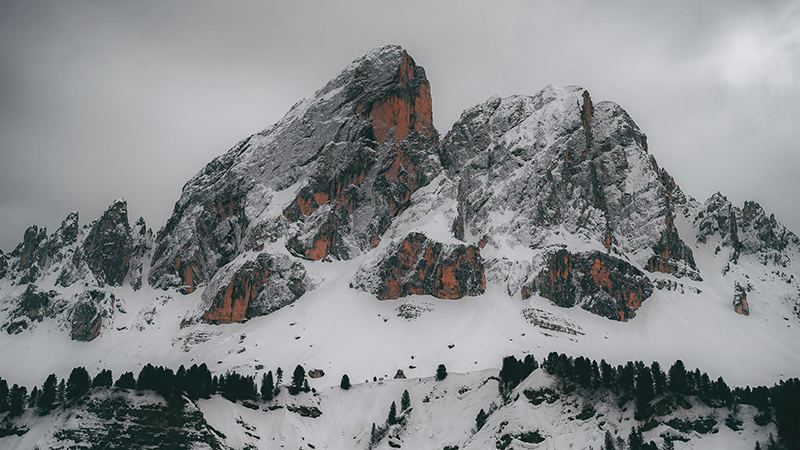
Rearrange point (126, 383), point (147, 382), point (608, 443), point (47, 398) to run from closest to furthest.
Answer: point (608, 443) → point (47, 398) → point (147, 382) → point (126, 383)

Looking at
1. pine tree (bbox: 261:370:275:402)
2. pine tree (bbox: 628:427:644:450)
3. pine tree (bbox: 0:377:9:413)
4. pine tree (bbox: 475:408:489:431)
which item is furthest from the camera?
pine tree (bbox: 261:370:275:402)

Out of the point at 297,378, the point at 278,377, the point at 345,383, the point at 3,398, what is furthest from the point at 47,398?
the point at 345,383

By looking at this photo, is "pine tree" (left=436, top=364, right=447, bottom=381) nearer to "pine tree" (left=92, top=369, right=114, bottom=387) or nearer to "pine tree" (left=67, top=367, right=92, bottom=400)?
"pine tree" (left=92, top=369, right=114, bottom=387)

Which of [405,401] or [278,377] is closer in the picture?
[405,401]

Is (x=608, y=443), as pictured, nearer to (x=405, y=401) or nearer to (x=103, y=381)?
(x=405, y=401)

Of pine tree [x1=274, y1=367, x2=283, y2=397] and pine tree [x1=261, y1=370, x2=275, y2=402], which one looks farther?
pine tree [x1=274, y1=367, x2=283, y2=397]

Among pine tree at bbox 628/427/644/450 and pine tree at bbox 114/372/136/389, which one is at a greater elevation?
pine tree at bbox 114/372/136/389

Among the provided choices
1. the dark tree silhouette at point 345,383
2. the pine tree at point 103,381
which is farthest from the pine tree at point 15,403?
the dark tree silhouette at point 345,383

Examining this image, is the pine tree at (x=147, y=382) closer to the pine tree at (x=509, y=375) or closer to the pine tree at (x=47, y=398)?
the pine tree at (x=47, y=398)

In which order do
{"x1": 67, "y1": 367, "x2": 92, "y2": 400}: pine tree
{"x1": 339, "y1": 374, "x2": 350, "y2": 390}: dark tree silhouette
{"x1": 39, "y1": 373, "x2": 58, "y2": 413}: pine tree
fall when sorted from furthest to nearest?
1. {"x1": 339, "y1": 374, "x2": 350, "y2": 390}: dark tree silhouette
2. {"x1": 67, "y1": 367, "x2": 92, "y2": 400}: pine tree
3. {"x1": 39, "y1": 373, "x2": 58, "y2": 413}: pine tree

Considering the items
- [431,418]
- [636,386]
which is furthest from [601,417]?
[431,418]

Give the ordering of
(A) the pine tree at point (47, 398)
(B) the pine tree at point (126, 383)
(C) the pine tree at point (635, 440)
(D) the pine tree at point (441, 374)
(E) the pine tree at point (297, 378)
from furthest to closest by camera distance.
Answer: (D) the pine tree at point (441, 374)
(E) the pine tree at point (297, 378)
(B) the pine tree at point (126, 383)
(A) the pine tree at point (47, 398)
(C) the pine tree at point (635, 440)

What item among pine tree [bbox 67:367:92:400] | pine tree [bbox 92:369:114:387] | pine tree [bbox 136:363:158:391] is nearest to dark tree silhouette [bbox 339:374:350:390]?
pine tree [bbox 136:363:158:391]

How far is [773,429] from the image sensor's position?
10056cm
